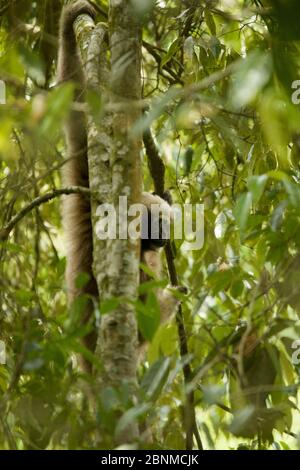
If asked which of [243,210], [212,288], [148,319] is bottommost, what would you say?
[148,319]

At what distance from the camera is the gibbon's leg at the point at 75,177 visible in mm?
4887

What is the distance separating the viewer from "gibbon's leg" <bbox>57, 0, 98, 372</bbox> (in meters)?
4.89

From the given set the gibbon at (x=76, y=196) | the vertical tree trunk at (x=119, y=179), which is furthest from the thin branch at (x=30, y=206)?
the gibbon at (x=76, y=196)

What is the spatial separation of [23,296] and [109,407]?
0.82 meters

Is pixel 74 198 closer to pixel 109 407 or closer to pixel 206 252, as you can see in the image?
pixel 206 252

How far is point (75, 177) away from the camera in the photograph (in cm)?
495

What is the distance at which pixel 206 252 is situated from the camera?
15.3ft

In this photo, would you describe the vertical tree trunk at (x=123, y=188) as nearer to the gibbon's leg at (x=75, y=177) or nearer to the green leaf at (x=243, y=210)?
the green leaf at (x=243, y=210)

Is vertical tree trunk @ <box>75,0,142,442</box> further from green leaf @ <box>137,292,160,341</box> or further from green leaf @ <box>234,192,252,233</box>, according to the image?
green leaf @ <box>234,192,252,233</box>

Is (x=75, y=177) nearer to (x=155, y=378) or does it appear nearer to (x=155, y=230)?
(x=155, y=230)

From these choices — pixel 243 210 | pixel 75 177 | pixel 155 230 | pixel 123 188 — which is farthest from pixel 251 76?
pixel 155 230
